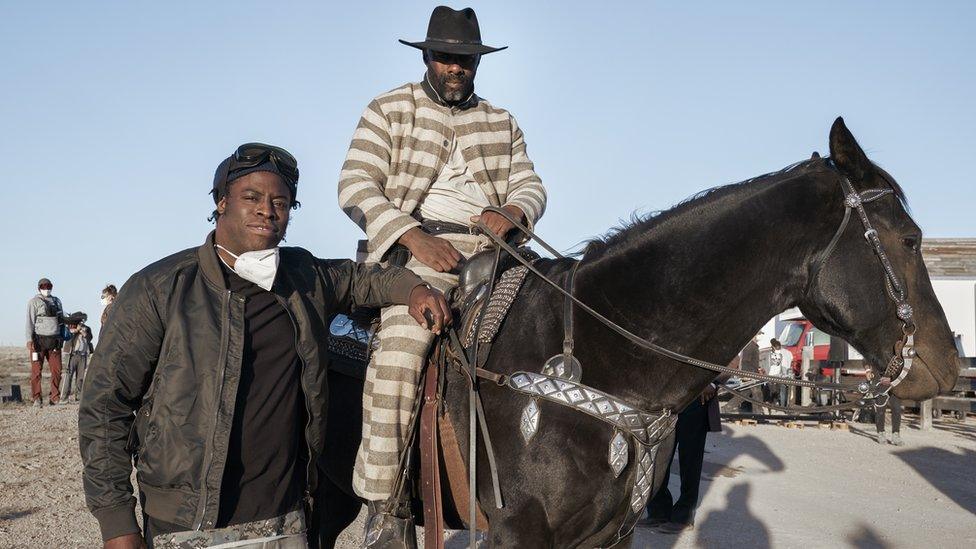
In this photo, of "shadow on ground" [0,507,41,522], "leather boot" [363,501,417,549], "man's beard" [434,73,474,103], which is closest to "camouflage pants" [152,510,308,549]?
"leather boot" [363,501,417,549]

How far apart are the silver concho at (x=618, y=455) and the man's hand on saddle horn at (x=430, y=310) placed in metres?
0.86

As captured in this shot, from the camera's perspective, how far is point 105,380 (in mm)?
3178

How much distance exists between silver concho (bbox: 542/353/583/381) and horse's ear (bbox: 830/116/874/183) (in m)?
1.43

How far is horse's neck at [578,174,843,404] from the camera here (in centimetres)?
380

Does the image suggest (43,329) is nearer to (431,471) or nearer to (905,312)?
(431,471)

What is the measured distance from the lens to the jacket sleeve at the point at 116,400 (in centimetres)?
315

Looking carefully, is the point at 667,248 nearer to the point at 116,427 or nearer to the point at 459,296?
the point at 459,296

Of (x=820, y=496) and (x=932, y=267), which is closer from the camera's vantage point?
(x=820, y=496)

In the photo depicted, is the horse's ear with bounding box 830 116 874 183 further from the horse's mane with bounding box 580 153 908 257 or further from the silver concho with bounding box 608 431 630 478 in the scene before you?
the silver concho with bounding box 608 431 630 478

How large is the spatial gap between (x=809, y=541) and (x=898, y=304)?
5230 mm

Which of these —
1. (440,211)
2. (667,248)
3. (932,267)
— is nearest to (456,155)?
(440,211)

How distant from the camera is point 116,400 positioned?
320 cm

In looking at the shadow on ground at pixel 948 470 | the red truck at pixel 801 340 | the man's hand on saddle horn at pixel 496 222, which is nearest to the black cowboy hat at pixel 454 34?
the man's hand on saddle horn at pixel 496 222

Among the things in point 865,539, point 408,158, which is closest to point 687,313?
point 408,158
